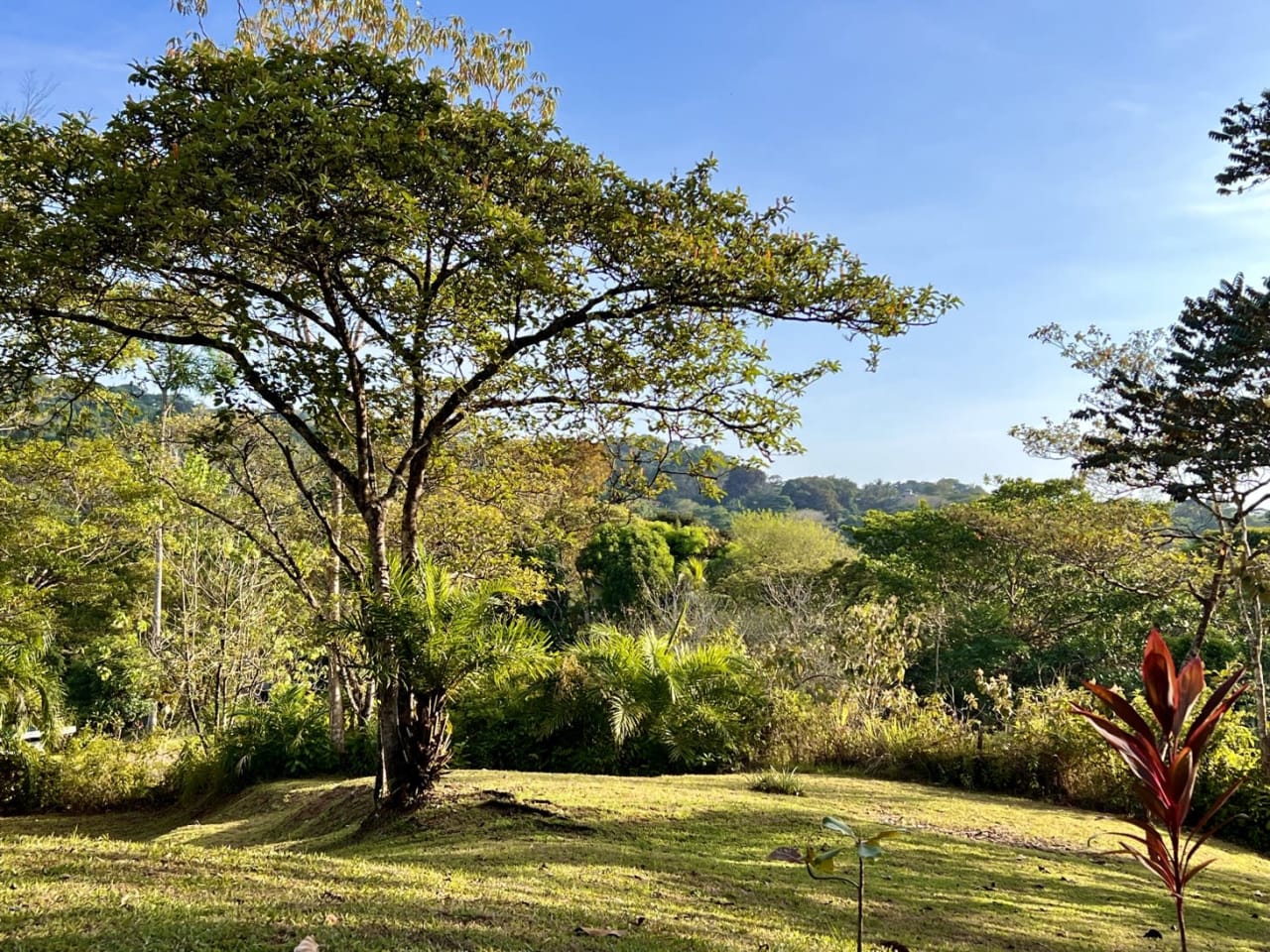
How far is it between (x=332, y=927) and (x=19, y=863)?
1.65m

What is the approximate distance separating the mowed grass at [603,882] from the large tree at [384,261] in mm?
1429

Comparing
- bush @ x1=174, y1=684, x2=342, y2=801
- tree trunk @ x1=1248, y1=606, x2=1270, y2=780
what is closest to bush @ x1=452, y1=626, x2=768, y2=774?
bush @ x1=174, y1=684, x2=342, y2=801

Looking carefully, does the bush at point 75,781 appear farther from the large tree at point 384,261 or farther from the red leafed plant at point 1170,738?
the red leafed plant at point 1170,738

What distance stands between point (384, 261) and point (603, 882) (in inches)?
162

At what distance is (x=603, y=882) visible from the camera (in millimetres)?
3926

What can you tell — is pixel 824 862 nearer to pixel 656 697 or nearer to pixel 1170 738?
pixel 1170 738

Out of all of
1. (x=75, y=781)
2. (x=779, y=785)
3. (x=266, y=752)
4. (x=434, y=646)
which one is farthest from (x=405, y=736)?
(x=75, y=781)

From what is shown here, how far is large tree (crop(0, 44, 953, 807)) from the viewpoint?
4.68 m

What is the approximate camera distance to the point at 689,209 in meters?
5.55

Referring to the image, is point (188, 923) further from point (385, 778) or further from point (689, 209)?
point (689, 209)

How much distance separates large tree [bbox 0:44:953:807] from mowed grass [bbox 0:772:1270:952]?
1.43 m

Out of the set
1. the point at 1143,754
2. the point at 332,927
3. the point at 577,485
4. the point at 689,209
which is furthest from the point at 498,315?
the point at 577,485

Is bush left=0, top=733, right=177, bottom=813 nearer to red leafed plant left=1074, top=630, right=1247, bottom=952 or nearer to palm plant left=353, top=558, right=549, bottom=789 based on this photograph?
→ palm plant left=353, top=558, right=549, bottom=789

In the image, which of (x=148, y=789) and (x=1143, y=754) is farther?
(x=148, y=789)
